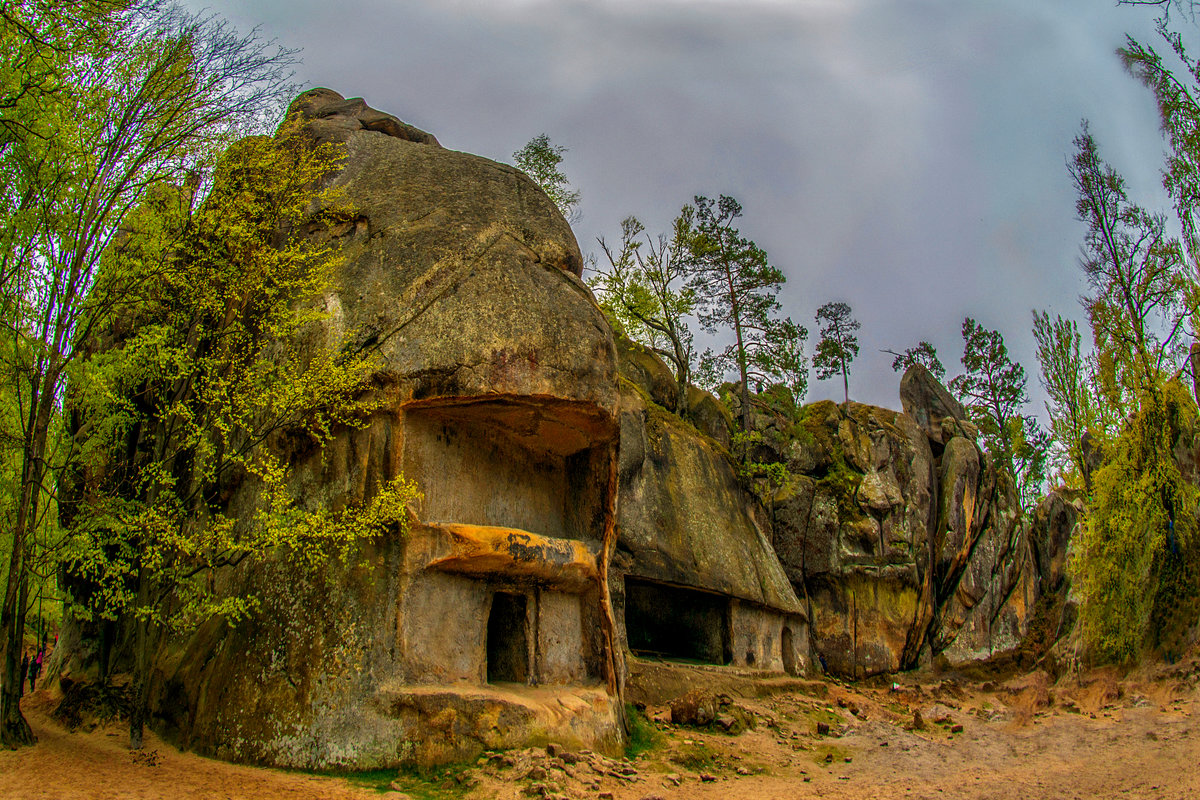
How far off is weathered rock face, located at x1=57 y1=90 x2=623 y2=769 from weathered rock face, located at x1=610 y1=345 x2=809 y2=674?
14.0 ft

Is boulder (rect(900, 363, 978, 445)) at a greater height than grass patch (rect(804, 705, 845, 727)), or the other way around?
boulder (rect(900, 363, 978, 445))

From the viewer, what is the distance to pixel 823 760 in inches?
512

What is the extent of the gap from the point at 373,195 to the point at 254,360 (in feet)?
11.1

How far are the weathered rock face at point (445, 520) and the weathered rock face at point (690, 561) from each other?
14.0ft

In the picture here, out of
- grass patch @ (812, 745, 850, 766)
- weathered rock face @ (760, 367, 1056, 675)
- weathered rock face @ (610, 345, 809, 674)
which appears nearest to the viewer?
grass patch @ (812, 745, 850, 766)

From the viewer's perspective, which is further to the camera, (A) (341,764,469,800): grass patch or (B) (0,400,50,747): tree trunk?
(B) (0,400,50,747): tree trunk

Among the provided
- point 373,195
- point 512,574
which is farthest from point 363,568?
point 373,195

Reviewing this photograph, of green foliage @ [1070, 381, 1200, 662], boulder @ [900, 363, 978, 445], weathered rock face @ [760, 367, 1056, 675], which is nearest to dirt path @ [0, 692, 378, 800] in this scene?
green foliage @ [1070, 381, 1200, 662]

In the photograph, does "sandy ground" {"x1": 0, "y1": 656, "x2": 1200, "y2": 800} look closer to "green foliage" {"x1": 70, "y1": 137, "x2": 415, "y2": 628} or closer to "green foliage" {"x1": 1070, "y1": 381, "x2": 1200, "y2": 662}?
"green foliage" {"x1": 1070, "y1": 381, "x2": 1200, "y2": 662}

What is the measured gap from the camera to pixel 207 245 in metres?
11.7

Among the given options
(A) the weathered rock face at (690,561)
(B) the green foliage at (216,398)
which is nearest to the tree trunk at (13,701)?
(B) the green foliage at (216,398)

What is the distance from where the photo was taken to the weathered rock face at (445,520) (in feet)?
33.0

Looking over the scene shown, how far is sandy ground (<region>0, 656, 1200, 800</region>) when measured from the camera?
9016 mm

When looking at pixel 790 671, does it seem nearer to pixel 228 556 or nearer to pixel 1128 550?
pixel 1128 550
